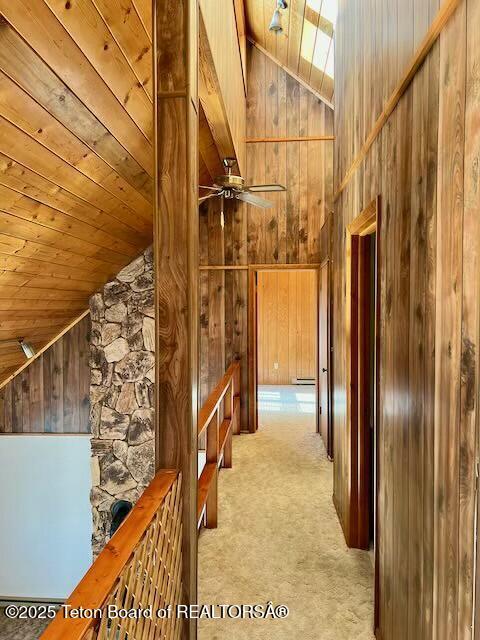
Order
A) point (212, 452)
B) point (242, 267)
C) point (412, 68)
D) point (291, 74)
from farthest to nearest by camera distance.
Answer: point (242, 267) → point (291, 74) → point (212, 452) → point (412, 68)

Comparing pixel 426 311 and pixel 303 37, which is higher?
pixel 303 37

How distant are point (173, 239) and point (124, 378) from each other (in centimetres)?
302

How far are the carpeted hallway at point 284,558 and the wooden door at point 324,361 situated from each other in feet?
1.67

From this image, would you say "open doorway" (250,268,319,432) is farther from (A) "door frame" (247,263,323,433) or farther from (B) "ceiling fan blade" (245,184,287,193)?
(B) "ceiling fan blade" (245,184,287,193)

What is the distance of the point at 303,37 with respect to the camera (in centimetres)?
452

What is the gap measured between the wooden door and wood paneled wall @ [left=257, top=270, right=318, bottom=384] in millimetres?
3479

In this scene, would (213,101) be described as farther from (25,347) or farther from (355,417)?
(25,347)

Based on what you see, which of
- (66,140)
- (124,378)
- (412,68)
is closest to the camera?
(412,68)

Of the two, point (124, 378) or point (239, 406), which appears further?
point (239, 406)

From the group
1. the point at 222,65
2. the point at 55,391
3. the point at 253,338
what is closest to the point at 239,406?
the point at 253,338

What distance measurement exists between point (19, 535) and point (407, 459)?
16.8ft

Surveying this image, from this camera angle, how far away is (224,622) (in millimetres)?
2252

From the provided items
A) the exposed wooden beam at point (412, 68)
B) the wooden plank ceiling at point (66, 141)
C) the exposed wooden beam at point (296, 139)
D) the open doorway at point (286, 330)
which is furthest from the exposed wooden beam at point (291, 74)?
the open doorway at point (286, 330)

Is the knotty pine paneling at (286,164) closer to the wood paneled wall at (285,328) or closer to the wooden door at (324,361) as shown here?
the wooden door at (324,361)
